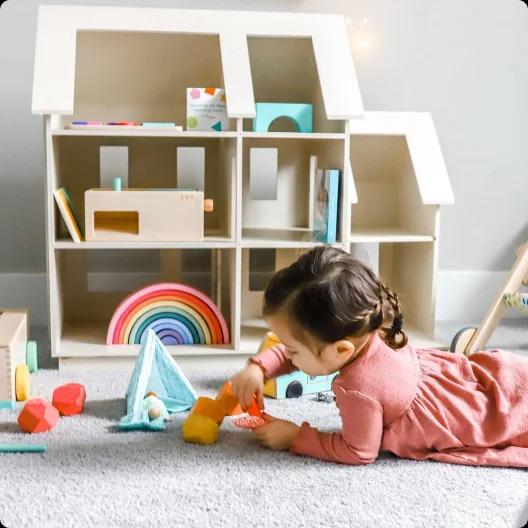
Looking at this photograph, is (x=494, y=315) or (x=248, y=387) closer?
(x=248, y=387)

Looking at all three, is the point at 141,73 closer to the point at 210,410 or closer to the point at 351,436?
the point at 210,410

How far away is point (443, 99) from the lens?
2145 mm

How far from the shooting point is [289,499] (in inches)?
40.5

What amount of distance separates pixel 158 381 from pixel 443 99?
1221 millimetres

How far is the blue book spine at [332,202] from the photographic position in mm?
1685

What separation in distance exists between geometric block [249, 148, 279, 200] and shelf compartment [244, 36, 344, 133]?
10cm

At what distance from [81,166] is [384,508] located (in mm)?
1267

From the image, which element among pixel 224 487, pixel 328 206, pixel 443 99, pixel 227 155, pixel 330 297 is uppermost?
pixel 443 99

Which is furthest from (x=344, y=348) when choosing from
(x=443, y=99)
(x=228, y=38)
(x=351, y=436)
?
(x=443, y=99)

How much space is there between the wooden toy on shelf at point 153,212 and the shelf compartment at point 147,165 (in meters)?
0.23

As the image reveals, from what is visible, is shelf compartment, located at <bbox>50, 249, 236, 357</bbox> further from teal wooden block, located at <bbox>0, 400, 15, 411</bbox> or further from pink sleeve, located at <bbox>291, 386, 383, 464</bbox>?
pink sleeve, located at <bbox>291, 386, 383, 464</bbox>

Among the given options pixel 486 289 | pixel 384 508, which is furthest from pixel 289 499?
pixel 486 289

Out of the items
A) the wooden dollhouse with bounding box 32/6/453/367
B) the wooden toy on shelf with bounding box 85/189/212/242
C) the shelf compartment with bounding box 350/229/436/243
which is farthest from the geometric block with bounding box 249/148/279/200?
the wooden toy on shelf with bounding box 85/189/212/242

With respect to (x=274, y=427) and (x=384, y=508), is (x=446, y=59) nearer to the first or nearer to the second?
(x=274, y=427)
